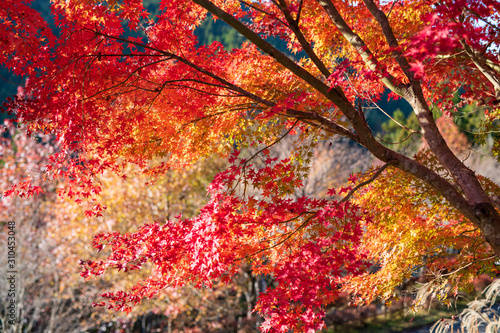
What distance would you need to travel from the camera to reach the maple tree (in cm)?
313

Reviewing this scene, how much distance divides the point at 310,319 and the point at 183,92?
2.95 m

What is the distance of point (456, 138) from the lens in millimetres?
24109

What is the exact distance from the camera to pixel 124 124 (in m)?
3.95

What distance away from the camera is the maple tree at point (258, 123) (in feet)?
10.3

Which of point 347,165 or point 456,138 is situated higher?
point 456,138

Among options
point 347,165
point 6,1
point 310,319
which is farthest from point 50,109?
point 347,165

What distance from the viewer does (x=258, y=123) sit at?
4.98 meters

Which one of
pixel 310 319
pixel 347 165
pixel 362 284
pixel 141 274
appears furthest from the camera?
pixel 347 165

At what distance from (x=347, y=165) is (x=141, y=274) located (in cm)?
1074

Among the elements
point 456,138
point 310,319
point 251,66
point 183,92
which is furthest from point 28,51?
point 456,138

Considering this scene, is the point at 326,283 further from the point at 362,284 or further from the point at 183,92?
the point at 183,92

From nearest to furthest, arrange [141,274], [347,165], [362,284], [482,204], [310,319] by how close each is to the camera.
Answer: [482,204]
[310,319]
[362,284]
[141,274]
[347,165]

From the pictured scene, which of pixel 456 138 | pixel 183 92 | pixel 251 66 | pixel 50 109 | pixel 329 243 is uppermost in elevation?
pixel 456 138

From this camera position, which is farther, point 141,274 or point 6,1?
point 141,274
